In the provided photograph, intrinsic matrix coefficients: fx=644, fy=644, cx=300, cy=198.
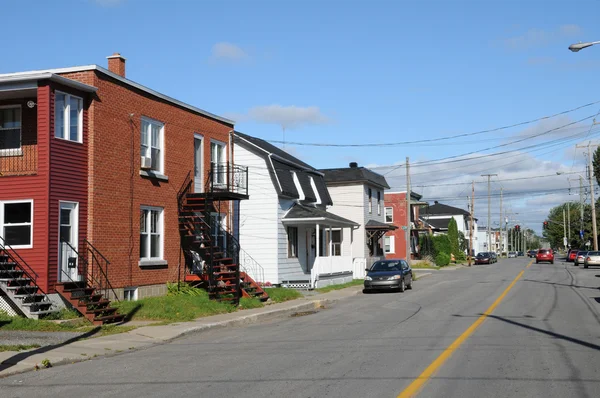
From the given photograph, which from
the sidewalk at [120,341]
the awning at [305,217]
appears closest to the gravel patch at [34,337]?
the sidewalk at [120,341]

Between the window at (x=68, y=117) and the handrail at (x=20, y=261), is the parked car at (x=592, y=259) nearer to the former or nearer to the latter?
the window at (x=68, y=117)

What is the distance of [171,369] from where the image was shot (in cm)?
1094

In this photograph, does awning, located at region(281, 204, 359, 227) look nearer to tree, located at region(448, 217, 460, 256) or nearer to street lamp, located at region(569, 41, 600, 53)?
street lamp, located at region(569, 41, 600, 53)

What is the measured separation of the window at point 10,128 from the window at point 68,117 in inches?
67.6

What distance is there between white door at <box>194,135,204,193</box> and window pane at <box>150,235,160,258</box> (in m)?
3.24

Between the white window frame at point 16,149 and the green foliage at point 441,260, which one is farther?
the green foliage at point 441,260

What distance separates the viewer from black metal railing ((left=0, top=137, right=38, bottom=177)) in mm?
18375

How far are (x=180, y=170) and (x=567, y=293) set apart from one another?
53.4 feet

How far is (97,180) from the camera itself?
19.3m

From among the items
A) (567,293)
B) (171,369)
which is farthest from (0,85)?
(567,293)

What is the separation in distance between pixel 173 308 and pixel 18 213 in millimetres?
5185

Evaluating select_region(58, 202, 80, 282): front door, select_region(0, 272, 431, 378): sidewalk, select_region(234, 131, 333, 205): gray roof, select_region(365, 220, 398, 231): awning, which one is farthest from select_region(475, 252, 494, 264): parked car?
select_region(58, 202, 80, 282): front door

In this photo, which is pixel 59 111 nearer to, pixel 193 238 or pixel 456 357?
pixel 193 238

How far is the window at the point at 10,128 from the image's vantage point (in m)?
19.3
